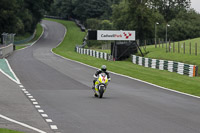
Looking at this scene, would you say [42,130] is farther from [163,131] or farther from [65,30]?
[65,30]

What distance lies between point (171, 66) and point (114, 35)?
17490 mm

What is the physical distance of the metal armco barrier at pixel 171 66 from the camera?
3469 centimetres

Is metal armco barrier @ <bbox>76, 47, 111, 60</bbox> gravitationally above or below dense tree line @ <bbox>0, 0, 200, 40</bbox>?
below

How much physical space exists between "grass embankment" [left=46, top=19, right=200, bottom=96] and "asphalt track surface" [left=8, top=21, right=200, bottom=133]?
191 centimetres

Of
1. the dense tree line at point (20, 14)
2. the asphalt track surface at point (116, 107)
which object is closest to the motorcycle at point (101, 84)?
the asphalt track surface at point (116, 107)

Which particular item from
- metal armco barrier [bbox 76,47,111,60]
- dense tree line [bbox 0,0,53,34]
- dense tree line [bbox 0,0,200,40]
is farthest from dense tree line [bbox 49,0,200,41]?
metal armco barrier [bbox 76,47,111,60]

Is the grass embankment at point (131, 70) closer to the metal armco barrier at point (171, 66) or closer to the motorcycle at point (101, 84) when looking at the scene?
the metal armco barrier at point (171, 66)

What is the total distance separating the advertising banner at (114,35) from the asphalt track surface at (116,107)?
27552 mm

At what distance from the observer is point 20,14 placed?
106 m

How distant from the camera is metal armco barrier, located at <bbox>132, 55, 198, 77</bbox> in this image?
34688 millimetres

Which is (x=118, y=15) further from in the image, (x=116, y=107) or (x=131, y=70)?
(x=116, y=107)

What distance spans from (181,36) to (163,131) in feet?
341

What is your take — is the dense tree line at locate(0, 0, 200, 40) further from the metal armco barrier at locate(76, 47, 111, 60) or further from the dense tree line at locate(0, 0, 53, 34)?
the metal armco barrier at locate(76, 47, 111, 60)

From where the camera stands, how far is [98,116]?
14.1 m
